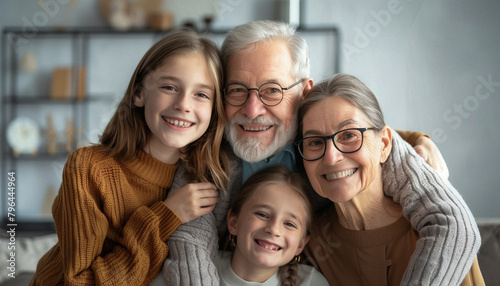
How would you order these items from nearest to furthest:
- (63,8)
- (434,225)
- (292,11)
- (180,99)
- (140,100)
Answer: (434,225) → (180,99) → (140,100) → (292,11) → (63,8)

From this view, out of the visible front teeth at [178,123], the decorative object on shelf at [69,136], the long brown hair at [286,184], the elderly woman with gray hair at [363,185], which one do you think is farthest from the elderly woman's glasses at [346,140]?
the decorative object on shelf at [69,136]

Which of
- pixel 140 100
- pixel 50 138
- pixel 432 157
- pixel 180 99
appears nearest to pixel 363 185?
pixel 432 157

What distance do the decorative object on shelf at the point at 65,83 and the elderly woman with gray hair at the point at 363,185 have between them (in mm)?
3639

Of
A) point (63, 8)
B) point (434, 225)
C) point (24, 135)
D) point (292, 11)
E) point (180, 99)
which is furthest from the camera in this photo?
point (63, 8)

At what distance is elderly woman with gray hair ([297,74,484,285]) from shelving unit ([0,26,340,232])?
10.8 feet

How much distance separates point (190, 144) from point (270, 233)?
48 centimetres

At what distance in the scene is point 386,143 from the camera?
1.51 meters

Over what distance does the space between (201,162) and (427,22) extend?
124 inches

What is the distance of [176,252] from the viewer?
4.86 feet

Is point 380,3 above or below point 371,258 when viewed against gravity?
above

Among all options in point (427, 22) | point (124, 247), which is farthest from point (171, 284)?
point (427, 22)

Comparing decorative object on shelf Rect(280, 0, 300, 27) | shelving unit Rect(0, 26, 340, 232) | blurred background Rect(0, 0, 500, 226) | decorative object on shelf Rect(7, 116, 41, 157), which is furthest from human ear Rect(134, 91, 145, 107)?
decorative object on shelf Rect(7, 116, 41, 157)

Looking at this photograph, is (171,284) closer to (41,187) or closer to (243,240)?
(243,240)

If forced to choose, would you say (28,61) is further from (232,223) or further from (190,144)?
(232,223)
